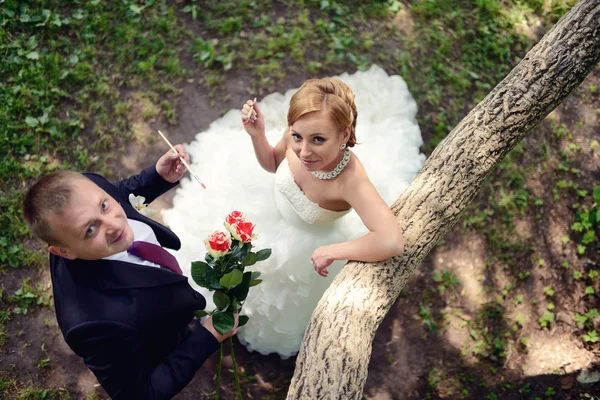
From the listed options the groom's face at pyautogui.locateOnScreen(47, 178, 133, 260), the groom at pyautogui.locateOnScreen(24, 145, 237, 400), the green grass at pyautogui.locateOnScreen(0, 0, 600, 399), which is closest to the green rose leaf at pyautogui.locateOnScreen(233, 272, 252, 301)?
the groom at pyautogui.locateOnScreen(24, 145, 237, 400)

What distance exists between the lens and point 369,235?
8.84 ft

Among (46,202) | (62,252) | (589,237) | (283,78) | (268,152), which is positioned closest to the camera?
(46,202)

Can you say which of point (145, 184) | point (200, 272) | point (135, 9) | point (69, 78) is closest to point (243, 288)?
point (200, 272)

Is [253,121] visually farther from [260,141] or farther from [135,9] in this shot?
[135,9]

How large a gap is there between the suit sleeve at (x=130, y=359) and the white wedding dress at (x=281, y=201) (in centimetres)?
95

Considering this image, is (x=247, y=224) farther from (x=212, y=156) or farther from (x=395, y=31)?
(x=395, y=31)

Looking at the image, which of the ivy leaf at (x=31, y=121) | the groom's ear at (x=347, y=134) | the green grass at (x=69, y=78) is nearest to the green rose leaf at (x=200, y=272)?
the groom's ear at (x=347, y=134)

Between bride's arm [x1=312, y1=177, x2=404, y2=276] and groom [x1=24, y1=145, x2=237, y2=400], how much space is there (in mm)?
742

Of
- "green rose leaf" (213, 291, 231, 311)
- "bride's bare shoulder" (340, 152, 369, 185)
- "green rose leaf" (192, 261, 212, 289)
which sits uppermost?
"bride's bare shoulder" (340, 152, 369, 185)

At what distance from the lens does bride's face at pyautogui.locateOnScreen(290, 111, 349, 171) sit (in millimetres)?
2557

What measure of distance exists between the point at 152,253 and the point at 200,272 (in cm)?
33

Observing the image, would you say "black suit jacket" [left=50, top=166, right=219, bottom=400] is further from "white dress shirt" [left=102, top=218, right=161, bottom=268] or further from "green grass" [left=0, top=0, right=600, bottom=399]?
"green grass" [left=0, top=0, right=600, bottom=399]

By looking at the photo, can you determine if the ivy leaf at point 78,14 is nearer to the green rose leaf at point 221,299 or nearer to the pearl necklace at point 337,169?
the pearl necklace at point 337,169

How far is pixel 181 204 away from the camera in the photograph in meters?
4.07
